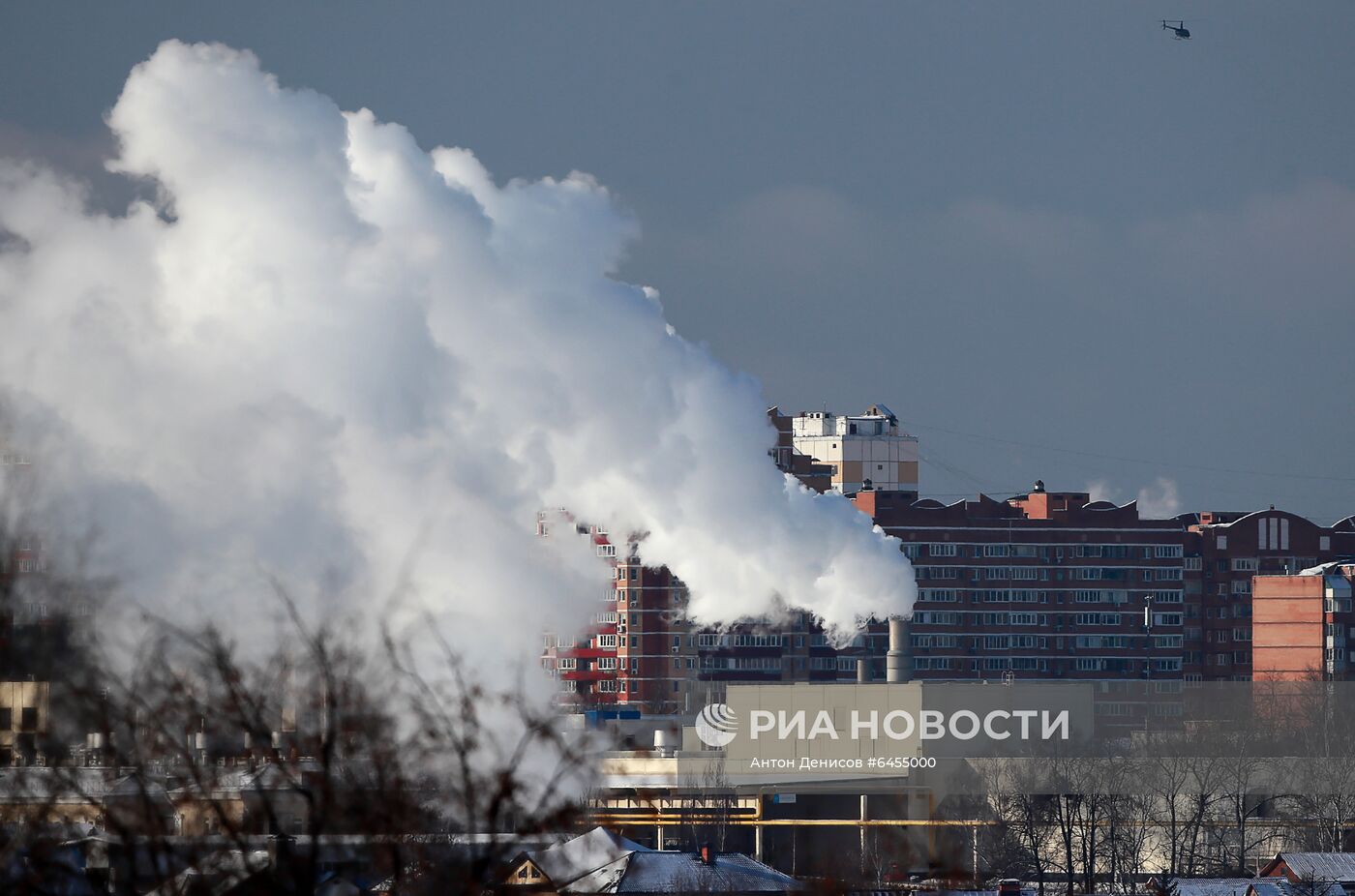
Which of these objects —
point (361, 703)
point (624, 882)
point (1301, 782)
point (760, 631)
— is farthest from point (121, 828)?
point (760, 631)

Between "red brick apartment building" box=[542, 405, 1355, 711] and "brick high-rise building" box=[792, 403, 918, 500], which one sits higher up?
"brick high-rise building" box=[792, 403, 918, 500]

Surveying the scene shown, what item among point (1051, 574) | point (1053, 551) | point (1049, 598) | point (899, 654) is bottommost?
point (899, 654)

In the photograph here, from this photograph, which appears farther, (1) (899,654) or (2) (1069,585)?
(2) (1069,585)

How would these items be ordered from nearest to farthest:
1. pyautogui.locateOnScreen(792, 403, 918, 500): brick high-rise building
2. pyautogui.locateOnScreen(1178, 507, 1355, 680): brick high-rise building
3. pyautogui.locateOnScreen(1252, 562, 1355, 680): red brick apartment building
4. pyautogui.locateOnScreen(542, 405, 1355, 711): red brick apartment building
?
pyautogui.locateOnScreen(1252, 562, 1355, 680): red brick apartment building, pyautogui.locateOnScreen(542, 405, 1355, 711): red brick apartment building, pyautogui.locateOnScreen(1178, 507, 1355, 680): brick high-rise building, pyautogui.locateOnScreen(792, 403, 918, 500): brick high-rise building

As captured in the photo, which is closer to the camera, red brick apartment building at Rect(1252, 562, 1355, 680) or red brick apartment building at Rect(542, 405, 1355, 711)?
red brick apartment building at Rect(1252, 562, 1355, 680)

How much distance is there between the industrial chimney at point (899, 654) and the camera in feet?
287

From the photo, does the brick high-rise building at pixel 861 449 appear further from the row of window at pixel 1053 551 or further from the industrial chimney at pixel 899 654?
the industrial chimney at pixel 899 654

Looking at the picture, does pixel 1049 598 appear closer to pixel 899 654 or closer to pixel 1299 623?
pixel 1299 623

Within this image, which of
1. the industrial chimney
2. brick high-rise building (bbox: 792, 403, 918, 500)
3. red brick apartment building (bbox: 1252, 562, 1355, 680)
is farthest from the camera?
brick high-rise building (bbox: 792, 403, 918, 500)

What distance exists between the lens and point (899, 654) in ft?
288

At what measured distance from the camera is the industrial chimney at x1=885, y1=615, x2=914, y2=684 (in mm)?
87625

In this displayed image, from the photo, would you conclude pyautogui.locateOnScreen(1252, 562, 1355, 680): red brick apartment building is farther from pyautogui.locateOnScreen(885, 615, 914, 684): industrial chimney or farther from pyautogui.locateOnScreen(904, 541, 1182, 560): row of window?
pyautogui.locateOnScreen(885, 615, 914, 684): industrial chimney

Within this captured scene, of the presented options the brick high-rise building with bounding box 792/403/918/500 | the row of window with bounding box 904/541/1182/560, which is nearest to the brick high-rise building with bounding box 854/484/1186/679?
the row of window with bounding box 904/541/1182/560

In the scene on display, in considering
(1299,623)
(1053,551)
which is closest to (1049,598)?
(1053,551)
